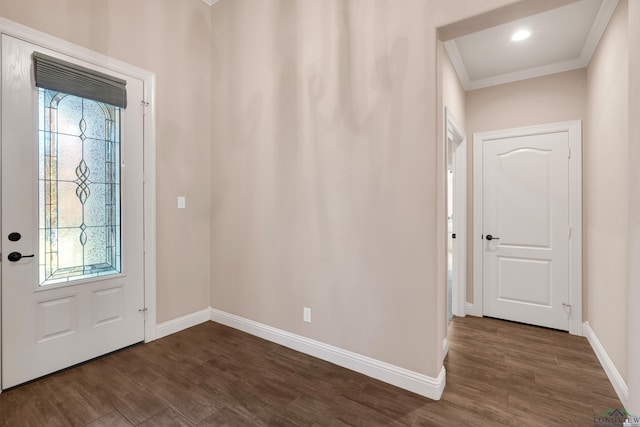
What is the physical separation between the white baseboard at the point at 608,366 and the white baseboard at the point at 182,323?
11.5ft

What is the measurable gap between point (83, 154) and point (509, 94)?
4479 mm

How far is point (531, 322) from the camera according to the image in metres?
3.40

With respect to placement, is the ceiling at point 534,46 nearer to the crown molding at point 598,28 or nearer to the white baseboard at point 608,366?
the crown molding at point 598,28

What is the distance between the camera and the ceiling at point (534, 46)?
97.9 inches

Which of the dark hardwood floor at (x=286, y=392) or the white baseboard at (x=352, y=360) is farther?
the white baseboard at (x=352, y=360)

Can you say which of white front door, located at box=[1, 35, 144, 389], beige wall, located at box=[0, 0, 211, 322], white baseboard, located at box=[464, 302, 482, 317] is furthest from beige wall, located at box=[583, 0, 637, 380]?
white front door, located at box=[1, 35, 144, 389]

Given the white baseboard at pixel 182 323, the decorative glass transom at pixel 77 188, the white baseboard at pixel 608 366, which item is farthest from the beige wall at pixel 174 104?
the white baseboard at pixel 608 366

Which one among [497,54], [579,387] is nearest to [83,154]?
[497,54]

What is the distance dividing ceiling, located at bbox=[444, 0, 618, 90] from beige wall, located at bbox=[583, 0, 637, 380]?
0.54 ft

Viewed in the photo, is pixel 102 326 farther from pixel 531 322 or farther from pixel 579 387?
pixel 531 322

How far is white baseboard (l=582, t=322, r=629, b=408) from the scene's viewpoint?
2.02m

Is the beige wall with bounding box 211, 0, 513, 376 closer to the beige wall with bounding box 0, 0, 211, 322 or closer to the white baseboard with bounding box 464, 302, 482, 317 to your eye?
the beige wall with bounding box 0, 0, 211, 322

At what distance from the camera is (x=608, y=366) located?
2344mm

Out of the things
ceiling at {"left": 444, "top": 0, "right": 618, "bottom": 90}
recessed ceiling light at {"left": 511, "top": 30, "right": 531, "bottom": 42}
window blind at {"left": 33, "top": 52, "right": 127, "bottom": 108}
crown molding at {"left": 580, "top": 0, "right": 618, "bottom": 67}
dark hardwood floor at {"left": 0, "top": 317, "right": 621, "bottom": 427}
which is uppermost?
recessed ceiling light at {"left": 511, "top": 30, "right": 531, "bottom": 42}
